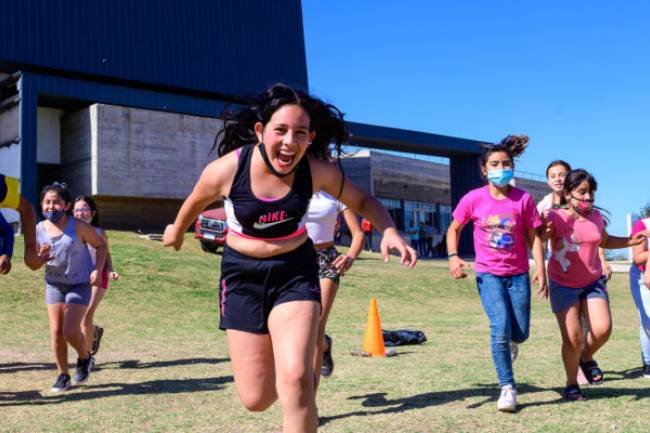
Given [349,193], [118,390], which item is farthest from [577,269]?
[118,390]

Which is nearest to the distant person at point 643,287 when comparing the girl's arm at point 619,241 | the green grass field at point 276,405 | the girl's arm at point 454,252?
the green grass field at point 276,405

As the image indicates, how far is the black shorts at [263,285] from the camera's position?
14.8 ft

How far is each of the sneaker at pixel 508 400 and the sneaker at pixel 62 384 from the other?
431cm

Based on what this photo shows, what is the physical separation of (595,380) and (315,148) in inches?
161

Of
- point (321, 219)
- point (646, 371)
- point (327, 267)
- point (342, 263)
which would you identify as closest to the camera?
point (342, 263)

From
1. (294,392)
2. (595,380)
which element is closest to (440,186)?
(595,380)

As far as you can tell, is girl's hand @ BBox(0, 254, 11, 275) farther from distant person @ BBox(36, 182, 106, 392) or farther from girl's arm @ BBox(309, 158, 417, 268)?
girl's arm @ BBox(309, 158, 417, 268)

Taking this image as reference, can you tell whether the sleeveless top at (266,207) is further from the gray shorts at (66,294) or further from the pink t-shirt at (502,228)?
the gray shorts at (66,294)

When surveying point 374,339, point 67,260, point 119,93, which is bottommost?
point 374,339

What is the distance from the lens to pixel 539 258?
6.57 meters

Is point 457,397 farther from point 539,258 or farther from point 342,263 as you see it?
point 342,263

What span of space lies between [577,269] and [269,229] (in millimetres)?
3544

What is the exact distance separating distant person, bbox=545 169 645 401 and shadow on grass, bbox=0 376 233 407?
11.3 feet

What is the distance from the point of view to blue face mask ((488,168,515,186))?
6.55 meters
